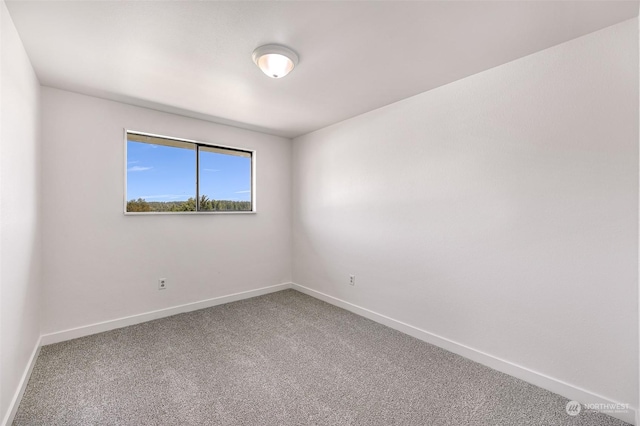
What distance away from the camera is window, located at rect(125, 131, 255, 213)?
321cm

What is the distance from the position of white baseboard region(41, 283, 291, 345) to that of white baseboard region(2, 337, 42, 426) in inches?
9.4

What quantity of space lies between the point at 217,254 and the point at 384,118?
8.51 feet

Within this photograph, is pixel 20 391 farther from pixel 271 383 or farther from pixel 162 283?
pixel 271 383

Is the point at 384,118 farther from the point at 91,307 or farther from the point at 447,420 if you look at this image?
the point at 91,307

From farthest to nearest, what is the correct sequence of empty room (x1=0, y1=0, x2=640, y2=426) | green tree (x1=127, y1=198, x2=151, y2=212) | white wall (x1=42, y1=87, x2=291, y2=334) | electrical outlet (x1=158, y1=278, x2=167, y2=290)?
electrical outlet (x1=158, y1=278, x2=167, y2=290)
green tree (x1=127, y1=198, x2=151, y2=212)
white wall (x1=42, y1=87, x2=291, y2=334)
empty room (x1=0, y1=0, x2=640, y2=426)

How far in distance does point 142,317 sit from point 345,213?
2527 millimetres

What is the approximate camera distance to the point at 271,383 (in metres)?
2.05

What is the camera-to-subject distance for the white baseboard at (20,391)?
1.62m

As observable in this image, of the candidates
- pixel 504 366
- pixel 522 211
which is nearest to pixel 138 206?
pixel 522 211

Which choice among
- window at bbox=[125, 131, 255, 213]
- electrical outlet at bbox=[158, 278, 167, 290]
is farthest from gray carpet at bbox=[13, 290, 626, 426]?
window at bbox=[125, 131, 255, 213]

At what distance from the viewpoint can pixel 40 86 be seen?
99.4 inches

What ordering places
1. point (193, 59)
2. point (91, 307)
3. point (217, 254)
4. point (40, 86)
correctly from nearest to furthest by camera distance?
point (193, 59), point (40, 86), point (91, 307), point (217, 254)

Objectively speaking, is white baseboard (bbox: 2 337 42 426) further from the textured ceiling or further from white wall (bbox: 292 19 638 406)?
white wall (bbox: 292 19 638 406)

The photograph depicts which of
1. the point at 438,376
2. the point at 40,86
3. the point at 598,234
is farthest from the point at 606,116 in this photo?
the point at 40,86
